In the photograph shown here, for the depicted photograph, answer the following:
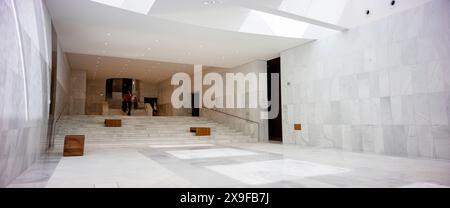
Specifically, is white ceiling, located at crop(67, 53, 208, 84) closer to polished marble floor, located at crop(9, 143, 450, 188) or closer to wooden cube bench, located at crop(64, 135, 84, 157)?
A: wooden cube bench, located at crop(64, 135, 84, 157)

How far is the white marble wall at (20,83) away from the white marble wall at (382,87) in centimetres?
1037

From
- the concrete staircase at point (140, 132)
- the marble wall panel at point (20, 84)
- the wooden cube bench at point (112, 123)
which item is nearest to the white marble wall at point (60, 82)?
the concrete staircase at point (140, 132)

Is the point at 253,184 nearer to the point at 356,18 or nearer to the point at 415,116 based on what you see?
the point at 415,116

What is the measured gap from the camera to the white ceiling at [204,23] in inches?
359

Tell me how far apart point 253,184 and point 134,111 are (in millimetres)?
24767

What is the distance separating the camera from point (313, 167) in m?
6.55

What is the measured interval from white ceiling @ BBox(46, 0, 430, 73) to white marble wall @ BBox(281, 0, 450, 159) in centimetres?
66

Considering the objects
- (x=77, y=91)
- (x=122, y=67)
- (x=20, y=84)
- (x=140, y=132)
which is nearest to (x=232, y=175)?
(x=20, y=84)

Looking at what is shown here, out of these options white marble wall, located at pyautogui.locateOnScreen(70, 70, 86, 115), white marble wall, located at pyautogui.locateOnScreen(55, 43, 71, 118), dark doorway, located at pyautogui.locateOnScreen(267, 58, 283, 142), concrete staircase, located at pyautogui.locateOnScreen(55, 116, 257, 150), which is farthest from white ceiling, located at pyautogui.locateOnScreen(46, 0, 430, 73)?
white marble wall, located at pyautogui.locateOnScreen(70, 70, 86, 115)

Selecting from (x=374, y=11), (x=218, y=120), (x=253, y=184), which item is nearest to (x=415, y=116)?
(x=374, y=11)

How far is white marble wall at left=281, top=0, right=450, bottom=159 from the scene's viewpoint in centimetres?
820

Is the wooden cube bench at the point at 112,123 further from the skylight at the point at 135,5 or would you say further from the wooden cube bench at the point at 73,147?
the skylight at the point at 135,5
